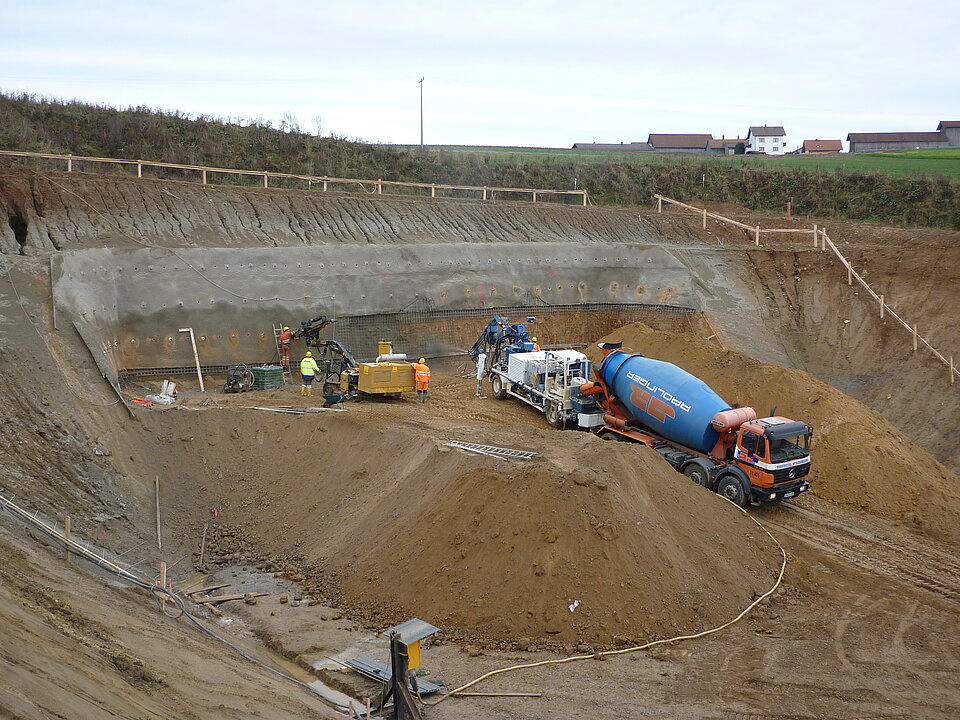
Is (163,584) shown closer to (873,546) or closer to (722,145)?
(873,546)

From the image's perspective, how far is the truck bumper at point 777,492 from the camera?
16328mm

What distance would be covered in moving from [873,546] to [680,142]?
7044 cm

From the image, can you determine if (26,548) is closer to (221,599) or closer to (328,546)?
(221,599)

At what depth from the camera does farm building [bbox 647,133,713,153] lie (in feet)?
259

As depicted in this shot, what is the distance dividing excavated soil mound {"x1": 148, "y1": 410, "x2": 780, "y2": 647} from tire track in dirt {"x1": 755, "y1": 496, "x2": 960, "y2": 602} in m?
1.74

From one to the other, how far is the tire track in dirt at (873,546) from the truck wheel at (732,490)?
2.25 ft

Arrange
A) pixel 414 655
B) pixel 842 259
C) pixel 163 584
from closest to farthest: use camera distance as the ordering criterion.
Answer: pixel 414 655, pixel 163 584, pixel 842 259

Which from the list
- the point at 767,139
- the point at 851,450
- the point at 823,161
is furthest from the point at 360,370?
the point at 767,139

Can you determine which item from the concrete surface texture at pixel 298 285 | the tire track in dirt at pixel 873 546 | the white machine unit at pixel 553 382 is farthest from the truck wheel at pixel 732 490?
the concrete surface texture at pixel 298 285

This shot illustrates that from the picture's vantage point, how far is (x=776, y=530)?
16109 mm

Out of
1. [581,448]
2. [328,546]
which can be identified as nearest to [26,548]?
[328,546]

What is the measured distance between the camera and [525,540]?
1268 centimetres

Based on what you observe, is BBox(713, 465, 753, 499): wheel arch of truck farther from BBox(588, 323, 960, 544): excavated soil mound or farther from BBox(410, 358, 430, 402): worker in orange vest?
BBox(410, 358, 430, 402): worker in orange vest

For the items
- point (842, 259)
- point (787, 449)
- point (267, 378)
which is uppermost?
point (842, 259)
